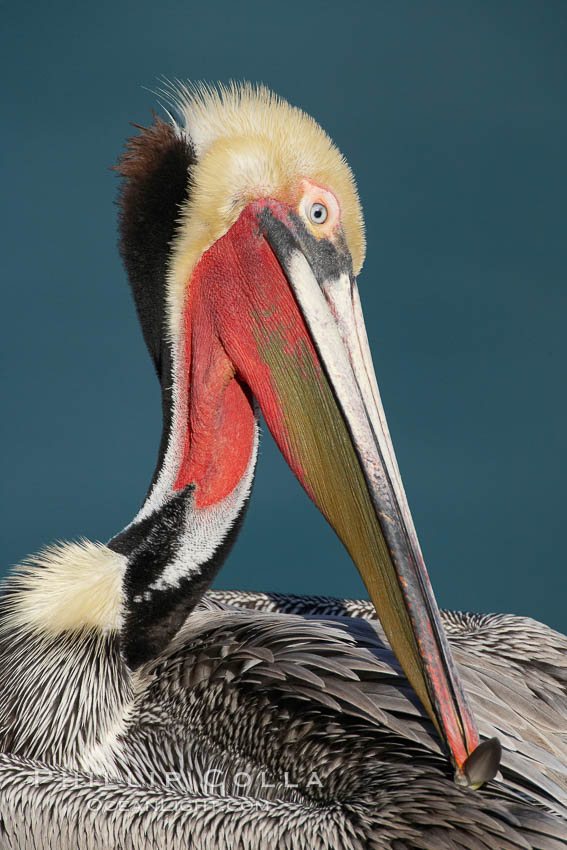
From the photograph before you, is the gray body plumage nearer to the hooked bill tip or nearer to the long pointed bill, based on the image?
the hooked bill tip

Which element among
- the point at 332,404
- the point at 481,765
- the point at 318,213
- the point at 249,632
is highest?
the point at 318,213

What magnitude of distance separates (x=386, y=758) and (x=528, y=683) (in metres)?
0.65

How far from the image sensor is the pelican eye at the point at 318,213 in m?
2.71

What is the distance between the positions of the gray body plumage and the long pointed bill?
0.54 ft

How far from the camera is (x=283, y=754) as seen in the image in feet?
8.44

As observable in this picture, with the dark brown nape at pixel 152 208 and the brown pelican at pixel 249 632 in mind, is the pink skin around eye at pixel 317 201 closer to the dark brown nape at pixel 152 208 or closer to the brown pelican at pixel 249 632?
the brown pelican at pixel 249 632

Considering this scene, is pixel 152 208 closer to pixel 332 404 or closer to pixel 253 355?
pixel 253 355

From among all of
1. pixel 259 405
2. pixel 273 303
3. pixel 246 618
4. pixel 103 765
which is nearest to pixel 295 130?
pixel 273 303

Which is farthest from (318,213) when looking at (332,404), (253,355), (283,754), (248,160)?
(283,754)

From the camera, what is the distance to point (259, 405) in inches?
114

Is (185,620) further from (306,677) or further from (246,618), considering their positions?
(306,677)

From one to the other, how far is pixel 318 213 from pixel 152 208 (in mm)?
474

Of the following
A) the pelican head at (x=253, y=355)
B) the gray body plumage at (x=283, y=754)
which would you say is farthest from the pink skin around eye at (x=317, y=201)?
the gray body plumage at (x=283, y=754)

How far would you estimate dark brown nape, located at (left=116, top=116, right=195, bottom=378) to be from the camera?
2824 millimetres
